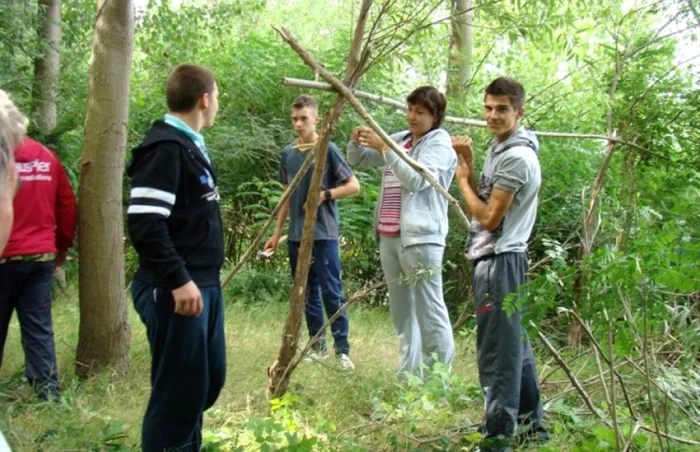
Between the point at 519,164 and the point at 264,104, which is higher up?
the point at 264,104

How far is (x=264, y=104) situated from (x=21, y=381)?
5.25 metres

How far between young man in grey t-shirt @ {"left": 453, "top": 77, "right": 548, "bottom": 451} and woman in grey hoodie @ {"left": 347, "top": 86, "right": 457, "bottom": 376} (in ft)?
2.12

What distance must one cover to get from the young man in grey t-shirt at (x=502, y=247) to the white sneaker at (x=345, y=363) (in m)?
1.43

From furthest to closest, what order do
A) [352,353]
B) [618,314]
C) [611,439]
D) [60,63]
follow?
[60,63], [352,353], [611,439], [618,314]

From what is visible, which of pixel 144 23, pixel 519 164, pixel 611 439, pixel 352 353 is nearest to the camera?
pixel 611 439

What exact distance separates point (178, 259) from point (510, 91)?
1821 millimetres

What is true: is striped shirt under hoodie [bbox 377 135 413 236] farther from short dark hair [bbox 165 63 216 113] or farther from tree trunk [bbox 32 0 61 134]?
tree trunk [bbox 32 0 61 134]

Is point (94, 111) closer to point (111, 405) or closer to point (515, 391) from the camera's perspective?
point (111, 405)

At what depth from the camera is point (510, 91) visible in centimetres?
361

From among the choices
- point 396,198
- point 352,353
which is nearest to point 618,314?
point 396,198

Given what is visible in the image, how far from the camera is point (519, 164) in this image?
137 inches

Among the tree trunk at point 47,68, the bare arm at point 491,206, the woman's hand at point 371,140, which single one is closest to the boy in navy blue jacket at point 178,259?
the woman's hand at point 371,140

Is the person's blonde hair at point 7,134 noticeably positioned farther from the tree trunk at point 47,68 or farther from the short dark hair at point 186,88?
the tree trunk at point 47,68

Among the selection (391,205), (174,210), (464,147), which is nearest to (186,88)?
(174,210)
